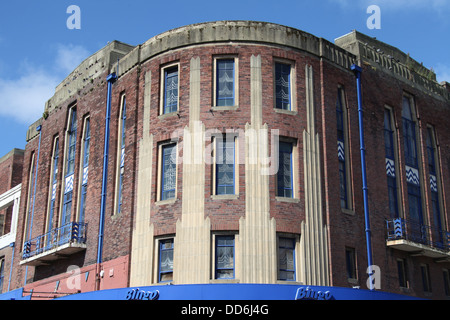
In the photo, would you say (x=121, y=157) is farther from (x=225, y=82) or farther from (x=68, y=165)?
(x=225, y=82)

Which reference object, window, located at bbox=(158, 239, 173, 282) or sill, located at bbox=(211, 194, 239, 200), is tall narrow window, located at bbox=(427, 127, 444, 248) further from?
Result: window, located at bbox=(158, 239, 173, 282)

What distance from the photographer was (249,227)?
930 inches

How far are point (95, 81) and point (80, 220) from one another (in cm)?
661

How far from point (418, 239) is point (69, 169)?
54.1ft

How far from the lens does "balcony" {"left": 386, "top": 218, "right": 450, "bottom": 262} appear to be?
89.1 feet

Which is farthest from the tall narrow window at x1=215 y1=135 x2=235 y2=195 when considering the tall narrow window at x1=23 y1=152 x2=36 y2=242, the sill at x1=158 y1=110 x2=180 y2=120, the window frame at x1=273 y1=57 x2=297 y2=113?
the tall narrow window at x1=23 y1=152 x2=36 y2=242

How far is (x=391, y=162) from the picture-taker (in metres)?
29.3

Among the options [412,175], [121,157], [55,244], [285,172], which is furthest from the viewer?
[412,175]

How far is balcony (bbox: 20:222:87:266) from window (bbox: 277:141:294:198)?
9.27 m

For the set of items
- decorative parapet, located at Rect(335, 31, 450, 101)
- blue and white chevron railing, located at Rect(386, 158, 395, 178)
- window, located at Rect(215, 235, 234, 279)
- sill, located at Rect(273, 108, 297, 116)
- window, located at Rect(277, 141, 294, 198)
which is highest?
decorative parapet, located at Rect(335, 31, 450, 101)

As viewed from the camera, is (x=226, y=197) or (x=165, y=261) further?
(x=165, y=261)

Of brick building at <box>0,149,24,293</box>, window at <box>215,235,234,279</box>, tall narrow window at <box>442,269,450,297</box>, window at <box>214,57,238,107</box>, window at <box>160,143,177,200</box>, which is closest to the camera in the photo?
window at <box>215,235,234,279</box>

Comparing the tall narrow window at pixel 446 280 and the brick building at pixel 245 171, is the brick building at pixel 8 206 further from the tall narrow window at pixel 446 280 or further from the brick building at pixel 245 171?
the tall narrow window at pixel 446 280

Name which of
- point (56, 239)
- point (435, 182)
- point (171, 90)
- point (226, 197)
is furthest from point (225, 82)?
point (435, 182)
